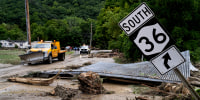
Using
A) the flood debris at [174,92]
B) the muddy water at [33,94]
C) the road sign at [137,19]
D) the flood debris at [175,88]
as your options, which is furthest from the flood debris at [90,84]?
the road sign at [137,19]

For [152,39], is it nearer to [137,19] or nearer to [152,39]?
[152,39]

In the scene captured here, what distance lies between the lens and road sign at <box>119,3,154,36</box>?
2.99 m

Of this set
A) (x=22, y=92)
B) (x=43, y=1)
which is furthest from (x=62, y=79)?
(x=43, y=1)

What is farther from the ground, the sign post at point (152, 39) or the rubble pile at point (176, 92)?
the sign post at point (152, 39)

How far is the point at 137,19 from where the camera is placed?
3.04 meters

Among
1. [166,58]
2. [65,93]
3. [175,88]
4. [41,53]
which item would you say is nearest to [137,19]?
[166,58]

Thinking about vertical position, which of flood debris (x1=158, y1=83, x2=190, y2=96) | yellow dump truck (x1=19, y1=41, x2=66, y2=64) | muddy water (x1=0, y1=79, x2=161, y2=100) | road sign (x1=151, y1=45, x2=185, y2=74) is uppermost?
road sign (x1=151, y1=45, x2=185, y2=74)

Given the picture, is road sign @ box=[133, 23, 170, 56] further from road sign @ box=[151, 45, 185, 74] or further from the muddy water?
the muddy water

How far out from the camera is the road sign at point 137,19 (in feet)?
9.81

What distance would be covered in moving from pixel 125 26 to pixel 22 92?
7.15m

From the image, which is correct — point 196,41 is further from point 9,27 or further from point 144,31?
point 9,27

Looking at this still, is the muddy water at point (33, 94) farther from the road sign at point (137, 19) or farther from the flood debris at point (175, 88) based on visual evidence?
the road sign at point (137, 19)

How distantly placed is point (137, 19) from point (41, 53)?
17.9m

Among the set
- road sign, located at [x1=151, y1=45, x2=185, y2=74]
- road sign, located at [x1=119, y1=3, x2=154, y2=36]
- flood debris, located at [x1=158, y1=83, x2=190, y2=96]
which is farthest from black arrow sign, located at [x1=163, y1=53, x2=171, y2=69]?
flood debris, located at [x1=158, y1=83, x2=190, y2=96]
